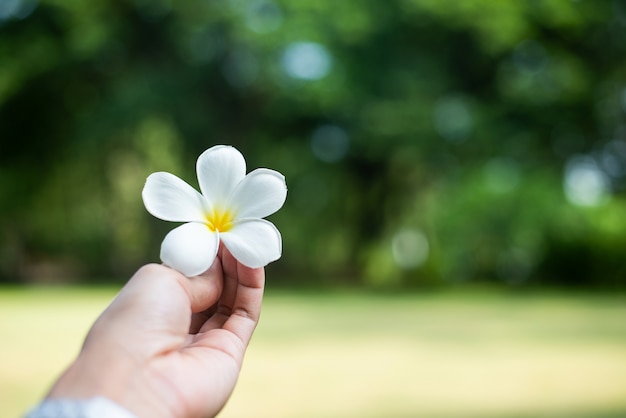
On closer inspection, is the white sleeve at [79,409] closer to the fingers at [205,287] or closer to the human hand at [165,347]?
the human hand at [165,347]

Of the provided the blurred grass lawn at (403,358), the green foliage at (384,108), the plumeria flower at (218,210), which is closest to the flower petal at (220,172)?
the plumeria flower at (218,210)

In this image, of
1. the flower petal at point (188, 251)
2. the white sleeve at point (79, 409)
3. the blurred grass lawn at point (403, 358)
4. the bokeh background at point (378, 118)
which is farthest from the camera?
the bokeh background at point (378, 118)

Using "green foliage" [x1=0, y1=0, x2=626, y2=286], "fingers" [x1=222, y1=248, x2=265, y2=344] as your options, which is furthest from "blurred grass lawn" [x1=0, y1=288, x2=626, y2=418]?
"green foliage" [x1=0, y1=0, x2=626, y2=286]

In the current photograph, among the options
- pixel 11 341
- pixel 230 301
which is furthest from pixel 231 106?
pixel 230 301

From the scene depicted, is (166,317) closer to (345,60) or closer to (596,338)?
(596,338)

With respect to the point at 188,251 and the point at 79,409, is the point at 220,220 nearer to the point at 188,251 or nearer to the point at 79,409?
the point at 188,251

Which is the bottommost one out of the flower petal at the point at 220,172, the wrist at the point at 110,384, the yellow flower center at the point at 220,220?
the wrist at the point at 110,384
